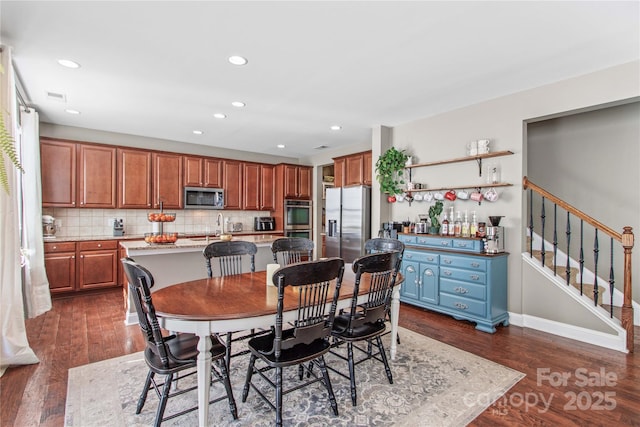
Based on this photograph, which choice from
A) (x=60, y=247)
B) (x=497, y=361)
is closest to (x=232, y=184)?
(x=60, y=247)

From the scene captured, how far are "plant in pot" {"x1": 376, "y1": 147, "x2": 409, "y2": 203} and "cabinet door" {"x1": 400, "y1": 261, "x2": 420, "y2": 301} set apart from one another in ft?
3.49

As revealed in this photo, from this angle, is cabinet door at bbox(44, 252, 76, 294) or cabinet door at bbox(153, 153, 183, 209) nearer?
cabinet door at bbox(44, 252, 76, 294)

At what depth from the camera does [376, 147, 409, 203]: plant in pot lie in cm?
463

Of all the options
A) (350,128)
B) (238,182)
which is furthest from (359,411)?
(238,182)

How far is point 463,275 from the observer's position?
11.8 feet

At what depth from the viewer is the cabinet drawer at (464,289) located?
3.46 metres

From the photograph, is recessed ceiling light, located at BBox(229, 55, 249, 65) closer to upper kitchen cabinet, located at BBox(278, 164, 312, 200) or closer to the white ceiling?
the white ceiling

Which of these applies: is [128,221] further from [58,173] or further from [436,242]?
[436,242]

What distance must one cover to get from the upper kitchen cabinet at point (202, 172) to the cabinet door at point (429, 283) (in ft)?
13.8

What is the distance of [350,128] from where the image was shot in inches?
201

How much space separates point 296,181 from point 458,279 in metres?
4.17

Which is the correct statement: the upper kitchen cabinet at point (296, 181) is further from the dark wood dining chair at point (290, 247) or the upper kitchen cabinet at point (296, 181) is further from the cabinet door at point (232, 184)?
the dark wood dining chair at point (290, 247)

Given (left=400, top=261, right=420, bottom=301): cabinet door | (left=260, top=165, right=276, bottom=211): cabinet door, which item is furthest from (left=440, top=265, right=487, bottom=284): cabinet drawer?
(left=260, top=165, right=276, bottom=211): cabinet door

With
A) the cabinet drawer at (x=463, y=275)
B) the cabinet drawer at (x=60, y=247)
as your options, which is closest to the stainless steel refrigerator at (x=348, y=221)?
the cabinet drawer at (x=463, y=275)
